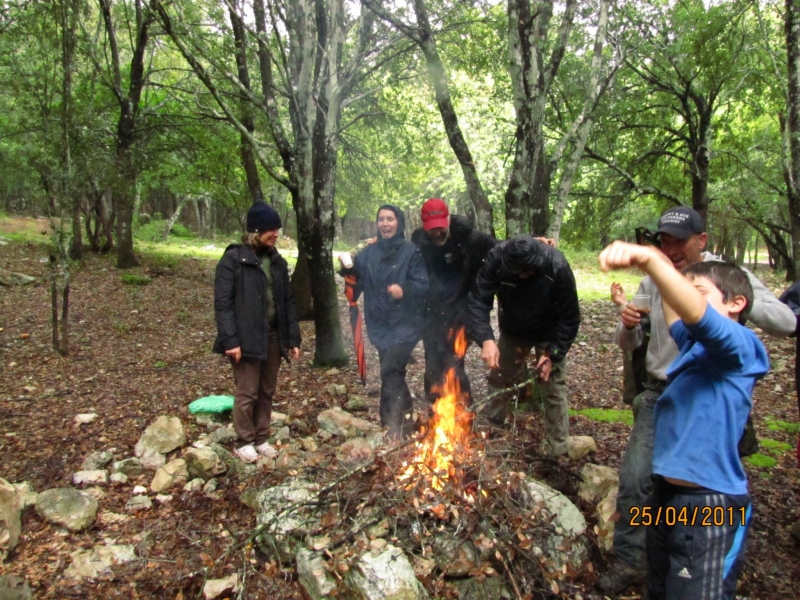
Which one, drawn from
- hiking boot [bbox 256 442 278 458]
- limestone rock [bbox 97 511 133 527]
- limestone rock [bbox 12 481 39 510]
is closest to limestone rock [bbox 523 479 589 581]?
hiking boot [bbox 256 442 278 458]

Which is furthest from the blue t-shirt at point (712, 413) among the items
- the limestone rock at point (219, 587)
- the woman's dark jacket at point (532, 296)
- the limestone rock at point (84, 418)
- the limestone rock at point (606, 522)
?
the limestone rock at point (84, 418)

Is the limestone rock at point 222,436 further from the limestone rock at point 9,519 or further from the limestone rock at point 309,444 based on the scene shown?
the limestone rock at point 9,519

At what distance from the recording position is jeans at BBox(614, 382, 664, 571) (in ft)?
10.3

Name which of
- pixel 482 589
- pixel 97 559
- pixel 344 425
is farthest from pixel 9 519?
pixel 482 589

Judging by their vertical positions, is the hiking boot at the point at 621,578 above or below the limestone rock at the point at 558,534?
below

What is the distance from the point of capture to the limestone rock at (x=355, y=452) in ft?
13.0

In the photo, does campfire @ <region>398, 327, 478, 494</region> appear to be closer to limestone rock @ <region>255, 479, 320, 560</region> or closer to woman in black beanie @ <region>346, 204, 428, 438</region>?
woman in black beanie @ <region>346, 204, 428, 438</region>

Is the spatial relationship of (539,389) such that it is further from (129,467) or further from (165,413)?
(165,413)

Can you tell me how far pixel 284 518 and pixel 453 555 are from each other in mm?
1095

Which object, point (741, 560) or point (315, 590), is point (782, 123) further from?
point (315, 590)

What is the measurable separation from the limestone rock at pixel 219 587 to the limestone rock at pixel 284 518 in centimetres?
29

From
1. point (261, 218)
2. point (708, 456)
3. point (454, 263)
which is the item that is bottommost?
point (708, 456)

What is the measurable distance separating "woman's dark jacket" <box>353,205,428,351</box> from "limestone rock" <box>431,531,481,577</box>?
79.4 inches

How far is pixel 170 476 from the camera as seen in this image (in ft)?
13.9
